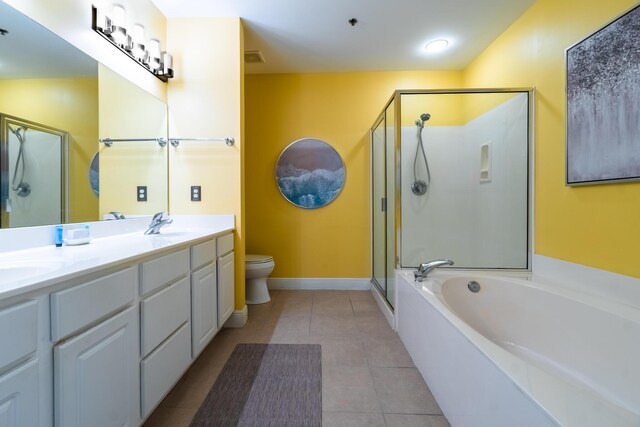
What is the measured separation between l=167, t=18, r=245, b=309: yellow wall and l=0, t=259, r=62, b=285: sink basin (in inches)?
47.8

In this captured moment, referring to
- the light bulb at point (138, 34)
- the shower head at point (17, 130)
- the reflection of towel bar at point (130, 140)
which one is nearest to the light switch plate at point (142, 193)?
the reflection of towel bar at point (130, 140)

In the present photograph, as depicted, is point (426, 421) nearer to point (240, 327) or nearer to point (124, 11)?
point (240, 327)

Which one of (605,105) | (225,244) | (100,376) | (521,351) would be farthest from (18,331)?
(605,105)

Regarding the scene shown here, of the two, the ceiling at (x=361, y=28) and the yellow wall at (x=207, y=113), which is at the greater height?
the ceiling at (x=361, y=28)

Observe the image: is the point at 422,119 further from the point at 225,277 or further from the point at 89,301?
the point at 89,301

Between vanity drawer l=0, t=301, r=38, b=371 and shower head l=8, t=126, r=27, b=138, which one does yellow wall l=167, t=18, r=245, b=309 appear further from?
vanity drawer l=0, t=301, r=38, b=371

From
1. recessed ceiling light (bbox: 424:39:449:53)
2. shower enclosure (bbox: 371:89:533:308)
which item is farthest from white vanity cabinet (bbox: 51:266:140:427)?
recessed ceiling light (bbox: 424:39:449:53)

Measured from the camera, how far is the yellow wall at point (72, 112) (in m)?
1.11

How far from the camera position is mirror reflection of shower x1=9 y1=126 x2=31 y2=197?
110 centimetres

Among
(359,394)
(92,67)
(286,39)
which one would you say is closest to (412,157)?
(286,39)

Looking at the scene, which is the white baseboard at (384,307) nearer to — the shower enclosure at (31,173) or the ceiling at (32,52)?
the shower enclosure at (31,173)

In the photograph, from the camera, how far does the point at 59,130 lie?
50.6 inches

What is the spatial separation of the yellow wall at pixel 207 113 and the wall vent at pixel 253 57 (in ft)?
1.45

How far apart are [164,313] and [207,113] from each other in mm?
1577
